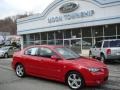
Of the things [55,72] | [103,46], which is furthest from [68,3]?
[55,72]

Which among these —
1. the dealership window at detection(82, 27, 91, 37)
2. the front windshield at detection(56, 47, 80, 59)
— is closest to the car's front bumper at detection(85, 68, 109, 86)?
the front windshield at detection(56, 47, 80, 59)

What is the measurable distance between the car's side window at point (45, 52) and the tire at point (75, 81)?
136 centimetres

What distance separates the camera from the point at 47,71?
1053 centimetres

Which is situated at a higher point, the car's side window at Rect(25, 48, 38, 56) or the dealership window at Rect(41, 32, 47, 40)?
the dealership window at Rect(41, 32, 47, 40)

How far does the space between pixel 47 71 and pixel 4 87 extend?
5.68 feet

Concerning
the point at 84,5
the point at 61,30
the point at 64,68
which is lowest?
the point at 64,68

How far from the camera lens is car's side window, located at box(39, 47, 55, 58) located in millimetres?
10661

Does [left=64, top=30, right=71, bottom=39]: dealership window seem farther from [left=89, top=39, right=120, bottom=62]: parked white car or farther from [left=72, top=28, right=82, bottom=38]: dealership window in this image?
[left=89, top=39, right=120, bottom=62]: parked white car

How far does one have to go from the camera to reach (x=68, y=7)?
93.6ft

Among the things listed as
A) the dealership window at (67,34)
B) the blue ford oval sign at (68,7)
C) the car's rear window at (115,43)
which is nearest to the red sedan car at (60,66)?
the car's rear window at (115,43)

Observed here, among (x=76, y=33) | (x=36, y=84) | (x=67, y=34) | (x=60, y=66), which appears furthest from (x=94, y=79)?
(x=67, y=34)

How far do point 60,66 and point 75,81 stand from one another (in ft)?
2.87

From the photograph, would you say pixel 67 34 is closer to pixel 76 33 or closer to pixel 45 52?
pixel 76 33

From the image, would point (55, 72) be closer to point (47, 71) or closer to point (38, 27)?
point (47, 71)
